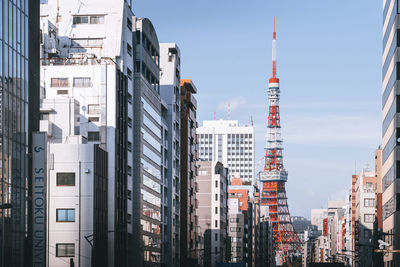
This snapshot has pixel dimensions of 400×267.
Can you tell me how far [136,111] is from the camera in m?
134

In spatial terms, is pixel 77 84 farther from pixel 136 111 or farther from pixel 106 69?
pixel 136 111

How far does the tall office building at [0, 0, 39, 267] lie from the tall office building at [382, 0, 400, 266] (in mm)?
44377

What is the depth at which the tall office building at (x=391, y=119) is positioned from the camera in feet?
351

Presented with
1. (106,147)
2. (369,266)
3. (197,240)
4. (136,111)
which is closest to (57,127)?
(106,147)

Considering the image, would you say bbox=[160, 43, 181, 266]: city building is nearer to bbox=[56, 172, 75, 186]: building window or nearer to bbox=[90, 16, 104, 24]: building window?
bbox=[90, 16, 104, 24]: building window

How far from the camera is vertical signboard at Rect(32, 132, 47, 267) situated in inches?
3159

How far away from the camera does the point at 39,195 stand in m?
91.1

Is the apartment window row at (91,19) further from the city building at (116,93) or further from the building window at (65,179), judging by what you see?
the building window at (65,179)

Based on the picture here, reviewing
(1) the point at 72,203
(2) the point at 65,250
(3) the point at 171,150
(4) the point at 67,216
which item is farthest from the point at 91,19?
(3) the point at 171,150

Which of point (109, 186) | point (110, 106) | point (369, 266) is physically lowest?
point (369, 266)

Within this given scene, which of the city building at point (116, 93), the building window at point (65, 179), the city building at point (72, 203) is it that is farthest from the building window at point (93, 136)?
the building window at point (65, 179)

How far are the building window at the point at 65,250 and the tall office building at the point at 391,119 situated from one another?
37.4m

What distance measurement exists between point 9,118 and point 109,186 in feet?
160

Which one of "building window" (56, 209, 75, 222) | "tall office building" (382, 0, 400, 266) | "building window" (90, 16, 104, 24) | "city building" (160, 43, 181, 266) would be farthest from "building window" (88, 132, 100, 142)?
"tall office building" (382, 0, 400, 266)
